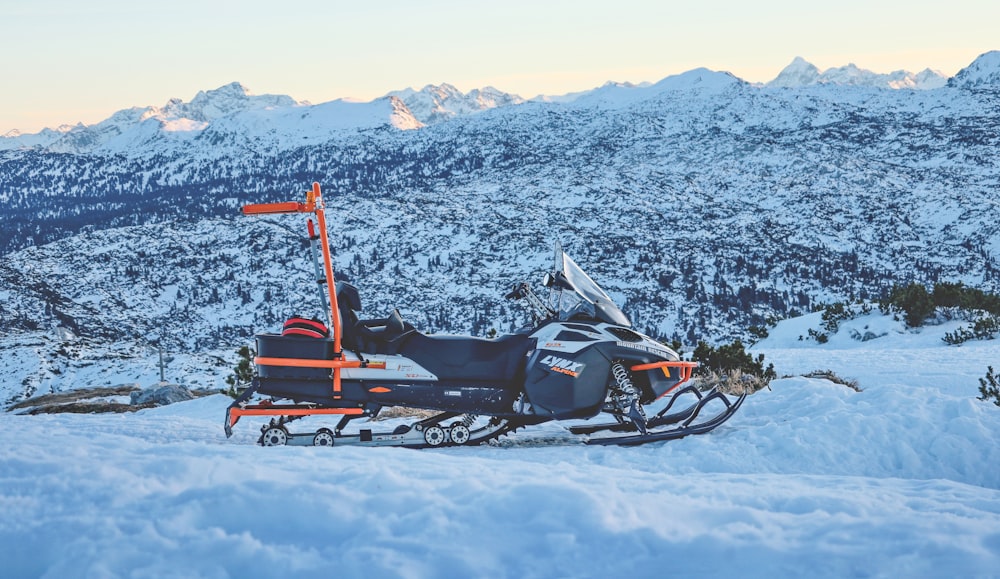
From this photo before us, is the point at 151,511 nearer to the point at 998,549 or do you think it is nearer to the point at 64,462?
the point at 64,462

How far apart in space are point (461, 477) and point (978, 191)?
19612cm

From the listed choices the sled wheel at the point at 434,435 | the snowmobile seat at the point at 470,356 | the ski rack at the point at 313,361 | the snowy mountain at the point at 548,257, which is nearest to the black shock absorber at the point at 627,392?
the snowmobile seat at the point at 470,356

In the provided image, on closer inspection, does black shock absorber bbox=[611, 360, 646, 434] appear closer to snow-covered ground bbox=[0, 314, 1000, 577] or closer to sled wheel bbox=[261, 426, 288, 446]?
snow-covered ground bbox=[0, 314, 1000, 577]

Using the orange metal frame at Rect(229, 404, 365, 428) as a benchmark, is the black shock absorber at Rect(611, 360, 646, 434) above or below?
above

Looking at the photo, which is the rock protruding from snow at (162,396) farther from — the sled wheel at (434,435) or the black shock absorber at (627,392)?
the black shock absorber at (627,392)

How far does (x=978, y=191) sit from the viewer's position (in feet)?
555

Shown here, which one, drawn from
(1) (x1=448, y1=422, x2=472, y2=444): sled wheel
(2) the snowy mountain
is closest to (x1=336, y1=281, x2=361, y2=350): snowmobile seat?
(1) (x1=448, y1=422, x2=472, y2=444): sled wheel

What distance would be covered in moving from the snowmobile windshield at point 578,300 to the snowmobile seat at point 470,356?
0.55 m

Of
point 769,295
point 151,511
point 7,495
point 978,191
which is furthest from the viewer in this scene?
point 978,191

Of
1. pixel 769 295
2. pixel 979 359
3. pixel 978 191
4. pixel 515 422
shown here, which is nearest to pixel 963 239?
pixel 978 191

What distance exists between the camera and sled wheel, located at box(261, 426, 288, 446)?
26.8 feet

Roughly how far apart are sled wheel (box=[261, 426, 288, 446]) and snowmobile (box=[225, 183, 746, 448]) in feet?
0.03

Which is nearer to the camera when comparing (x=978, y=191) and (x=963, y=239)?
(x=963, y=239)

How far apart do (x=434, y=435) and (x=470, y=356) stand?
94 cm
